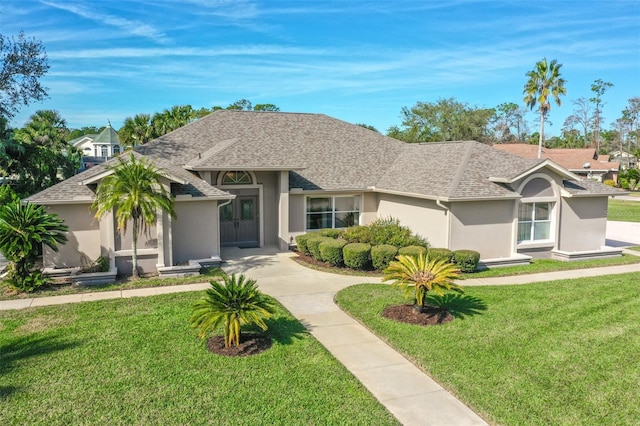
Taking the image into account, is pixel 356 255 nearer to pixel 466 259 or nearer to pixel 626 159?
pixel 466 259

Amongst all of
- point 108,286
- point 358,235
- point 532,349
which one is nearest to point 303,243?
point 358,235

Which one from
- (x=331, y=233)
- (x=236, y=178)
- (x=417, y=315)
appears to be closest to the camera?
(x=417, y=315)

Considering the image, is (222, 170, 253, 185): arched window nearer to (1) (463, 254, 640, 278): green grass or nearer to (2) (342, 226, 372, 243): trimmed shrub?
(2) (342, 226, 372, 243): trimmed shrub

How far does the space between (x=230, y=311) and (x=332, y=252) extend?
7.46 m

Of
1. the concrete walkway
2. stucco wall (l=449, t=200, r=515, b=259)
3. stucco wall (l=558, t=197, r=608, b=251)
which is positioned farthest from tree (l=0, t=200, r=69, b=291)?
stucco wall (l=558, t=197, r=608, b=251)

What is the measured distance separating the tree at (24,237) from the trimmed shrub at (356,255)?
8802 millimetres

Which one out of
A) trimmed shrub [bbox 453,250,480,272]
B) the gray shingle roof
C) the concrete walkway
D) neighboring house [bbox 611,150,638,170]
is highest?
neighboring house [bbox 611,150,638,170]

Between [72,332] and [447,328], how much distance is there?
807cm

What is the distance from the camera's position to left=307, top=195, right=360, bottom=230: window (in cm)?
2020

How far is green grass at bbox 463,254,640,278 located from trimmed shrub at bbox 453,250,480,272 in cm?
25

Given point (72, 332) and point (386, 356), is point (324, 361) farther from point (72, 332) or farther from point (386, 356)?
point (72, 332)

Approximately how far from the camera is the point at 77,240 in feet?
48.7

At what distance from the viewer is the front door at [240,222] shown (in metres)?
19.3

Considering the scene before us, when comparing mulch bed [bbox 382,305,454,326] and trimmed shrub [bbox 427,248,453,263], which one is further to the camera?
trimmed shrub [bbox 427,248,453,263]
